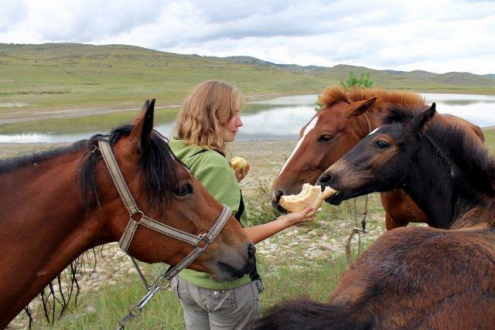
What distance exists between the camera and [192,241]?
2609 millimetres

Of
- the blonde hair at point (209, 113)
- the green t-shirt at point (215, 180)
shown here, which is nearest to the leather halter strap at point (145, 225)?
the green t-shirt at point (215, 180)

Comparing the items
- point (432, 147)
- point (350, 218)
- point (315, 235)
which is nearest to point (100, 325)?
point (432, 147)

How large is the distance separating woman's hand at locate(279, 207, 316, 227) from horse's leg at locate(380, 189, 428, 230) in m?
2.34

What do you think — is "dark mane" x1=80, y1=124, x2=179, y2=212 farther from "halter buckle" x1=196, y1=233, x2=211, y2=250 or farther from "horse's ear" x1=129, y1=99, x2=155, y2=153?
"halter buckle" x1=196, y1=233, x2=211, y2=250

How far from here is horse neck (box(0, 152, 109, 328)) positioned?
2.40 metres

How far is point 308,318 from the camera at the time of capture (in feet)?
6.44

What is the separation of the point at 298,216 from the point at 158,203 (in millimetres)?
1283

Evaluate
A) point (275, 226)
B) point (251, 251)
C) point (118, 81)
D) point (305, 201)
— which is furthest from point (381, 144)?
point (118, 81)

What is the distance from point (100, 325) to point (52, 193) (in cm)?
273

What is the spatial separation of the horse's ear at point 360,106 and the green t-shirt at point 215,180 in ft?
9.17

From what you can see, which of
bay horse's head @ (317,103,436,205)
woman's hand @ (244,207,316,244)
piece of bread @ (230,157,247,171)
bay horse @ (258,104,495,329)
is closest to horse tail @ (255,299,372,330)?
bay horse @ (258,104,495,329)

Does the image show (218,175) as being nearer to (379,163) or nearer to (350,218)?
(379,163)

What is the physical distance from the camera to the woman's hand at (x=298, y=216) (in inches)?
134

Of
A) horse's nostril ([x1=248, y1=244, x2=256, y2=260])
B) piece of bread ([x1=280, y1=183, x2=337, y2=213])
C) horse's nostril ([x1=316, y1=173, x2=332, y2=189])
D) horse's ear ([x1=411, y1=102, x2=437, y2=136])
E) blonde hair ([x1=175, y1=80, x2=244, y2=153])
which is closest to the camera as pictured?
horse's nostril ([x1=248, y1=244, x2=256, y2=260])
